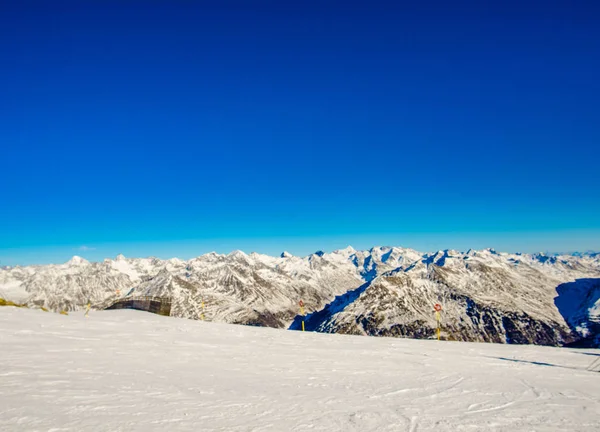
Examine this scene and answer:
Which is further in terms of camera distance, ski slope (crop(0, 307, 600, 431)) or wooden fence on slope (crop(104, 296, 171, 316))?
wooden fence on slope (crop(104, 296, 171, 316))

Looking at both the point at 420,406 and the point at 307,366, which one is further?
the point at 307,366

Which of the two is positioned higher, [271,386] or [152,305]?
[152,305]

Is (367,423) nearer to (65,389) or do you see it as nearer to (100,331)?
(65,389)

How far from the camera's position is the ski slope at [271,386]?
8.29 metres

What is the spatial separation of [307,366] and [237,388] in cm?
451

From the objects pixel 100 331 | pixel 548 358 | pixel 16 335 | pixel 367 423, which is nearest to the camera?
pixel 367 423

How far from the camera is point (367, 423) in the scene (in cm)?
834

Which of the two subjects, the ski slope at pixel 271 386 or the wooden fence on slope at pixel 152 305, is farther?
the wooden fence on slope at pixel 152 305

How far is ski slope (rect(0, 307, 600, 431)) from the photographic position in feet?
27.2

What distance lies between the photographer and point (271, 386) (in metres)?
11.5

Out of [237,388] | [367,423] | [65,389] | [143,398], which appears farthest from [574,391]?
[65,389]

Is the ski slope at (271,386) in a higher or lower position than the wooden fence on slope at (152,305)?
lower

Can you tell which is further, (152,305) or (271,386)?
(152,305)

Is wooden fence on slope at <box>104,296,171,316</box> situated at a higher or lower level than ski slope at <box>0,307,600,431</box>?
higher
